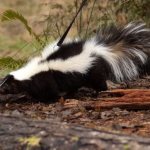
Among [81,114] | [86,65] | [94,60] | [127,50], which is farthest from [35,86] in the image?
[81,114]

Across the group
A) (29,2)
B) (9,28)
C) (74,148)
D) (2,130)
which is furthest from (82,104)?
(29,2)

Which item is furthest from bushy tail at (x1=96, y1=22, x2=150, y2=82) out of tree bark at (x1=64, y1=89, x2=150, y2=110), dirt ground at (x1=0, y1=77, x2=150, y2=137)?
tree bark at (x1=64, y1=89, x2=150, y2=110)

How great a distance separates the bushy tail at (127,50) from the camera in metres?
6.94

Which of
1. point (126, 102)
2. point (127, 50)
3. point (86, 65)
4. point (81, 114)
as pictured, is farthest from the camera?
point (127, 50)

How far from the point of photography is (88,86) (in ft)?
23.0

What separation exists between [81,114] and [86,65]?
1.42m

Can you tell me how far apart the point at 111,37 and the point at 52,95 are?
3.66 ft

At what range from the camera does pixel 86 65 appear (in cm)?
669

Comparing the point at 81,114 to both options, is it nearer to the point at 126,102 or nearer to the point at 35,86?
the point at 126,102

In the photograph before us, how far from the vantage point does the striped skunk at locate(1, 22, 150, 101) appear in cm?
666

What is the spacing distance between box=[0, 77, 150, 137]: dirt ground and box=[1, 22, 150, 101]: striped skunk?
20 cm

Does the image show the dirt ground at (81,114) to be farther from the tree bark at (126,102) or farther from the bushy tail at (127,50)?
the bushy tail at (127,50)

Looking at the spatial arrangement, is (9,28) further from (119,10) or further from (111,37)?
(111,37)

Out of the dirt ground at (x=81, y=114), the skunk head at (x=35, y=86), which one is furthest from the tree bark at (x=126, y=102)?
the skunk head at (x=35, y=86)
